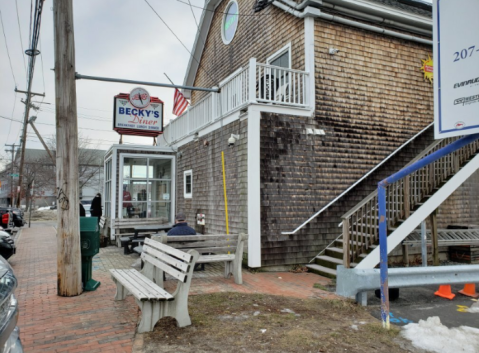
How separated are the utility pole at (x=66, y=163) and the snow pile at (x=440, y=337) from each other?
485 centimetres

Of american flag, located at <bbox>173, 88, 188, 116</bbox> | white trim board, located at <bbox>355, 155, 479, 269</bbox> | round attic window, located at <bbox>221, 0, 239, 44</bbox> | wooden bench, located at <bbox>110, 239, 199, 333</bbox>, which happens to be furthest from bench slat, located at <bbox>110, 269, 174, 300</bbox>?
round attic window, located at <bbox>221, 0, 239, 44</bbox>

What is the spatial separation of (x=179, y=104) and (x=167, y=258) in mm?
9669

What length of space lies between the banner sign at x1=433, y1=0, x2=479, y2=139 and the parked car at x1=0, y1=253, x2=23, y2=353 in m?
4.89

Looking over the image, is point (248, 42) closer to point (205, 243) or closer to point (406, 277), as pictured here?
point (205, 243)

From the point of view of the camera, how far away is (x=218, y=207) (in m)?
9.68

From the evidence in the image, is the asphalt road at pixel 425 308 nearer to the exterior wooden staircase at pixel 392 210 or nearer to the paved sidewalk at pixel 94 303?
the exterior wooden staircase at pixel 392 210

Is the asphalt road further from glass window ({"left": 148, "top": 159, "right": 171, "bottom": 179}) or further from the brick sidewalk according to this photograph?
glass window ({"left": 148, "top": 159, "right": 171, "bottom": 179})

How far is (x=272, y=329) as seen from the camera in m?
4.44

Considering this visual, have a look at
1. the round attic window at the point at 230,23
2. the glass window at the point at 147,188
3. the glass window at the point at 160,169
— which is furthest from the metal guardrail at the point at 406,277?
the round attic window at the point at 230,23

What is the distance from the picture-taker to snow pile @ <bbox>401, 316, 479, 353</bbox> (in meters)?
3.90

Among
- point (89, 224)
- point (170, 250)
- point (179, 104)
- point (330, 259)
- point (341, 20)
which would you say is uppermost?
point (341, 20)

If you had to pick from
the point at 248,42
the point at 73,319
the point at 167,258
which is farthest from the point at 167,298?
the point at 248,42

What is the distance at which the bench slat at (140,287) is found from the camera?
13.8ft

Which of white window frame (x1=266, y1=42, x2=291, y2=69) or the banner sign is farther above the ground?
white window frame (x1=266, y1=42, x2=291, y2=69)
